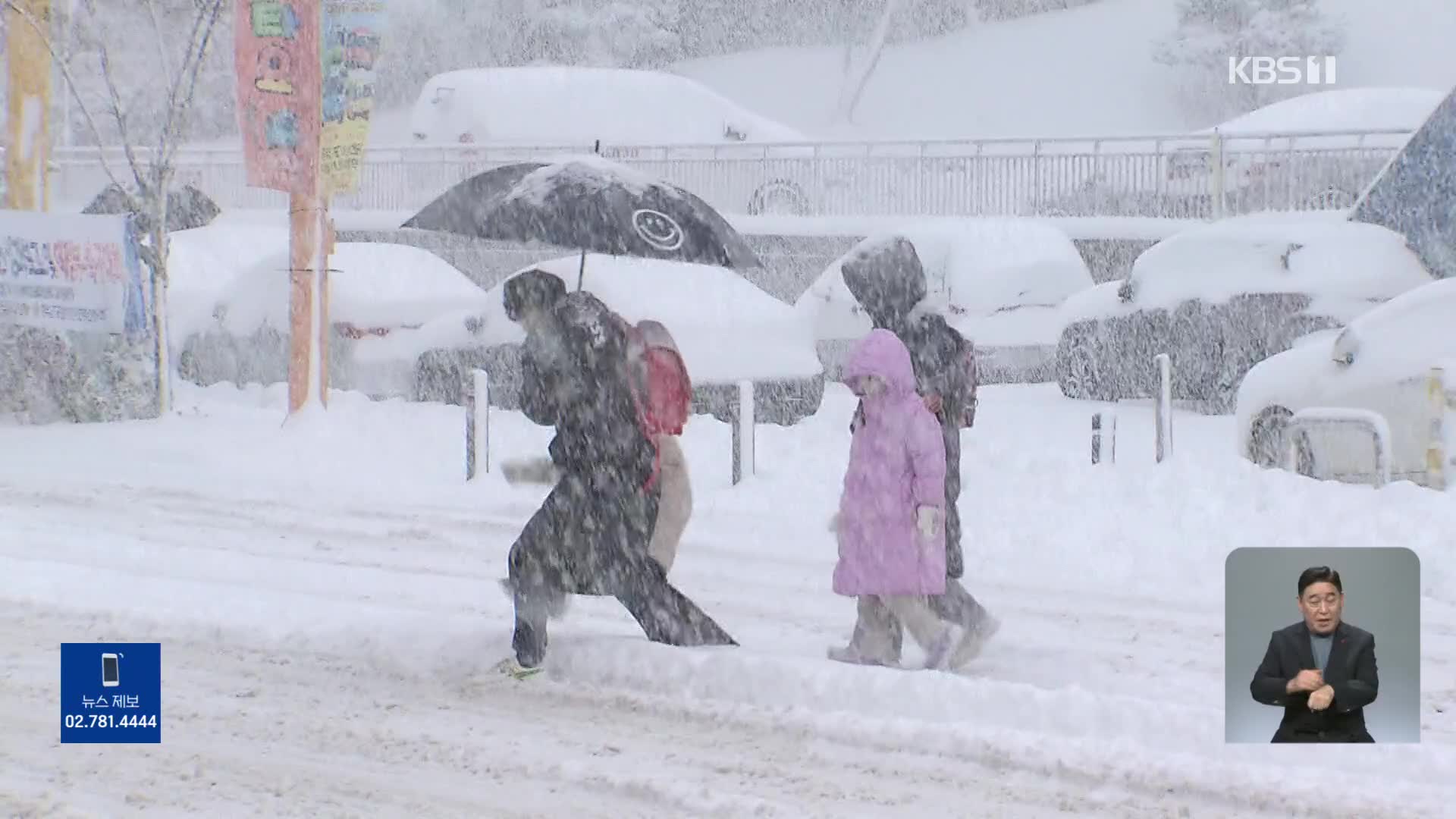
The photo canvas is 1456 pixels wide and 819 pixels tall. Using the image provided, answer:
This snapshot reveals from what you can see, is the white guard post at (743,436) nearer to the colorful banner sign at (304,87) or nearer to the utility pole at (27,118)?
the colorful banner sign at (304,87)

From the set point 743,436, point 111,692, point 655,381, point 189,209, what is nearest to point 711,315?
point 743,436

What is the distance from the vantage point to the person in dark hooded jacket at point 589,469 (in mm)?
6762

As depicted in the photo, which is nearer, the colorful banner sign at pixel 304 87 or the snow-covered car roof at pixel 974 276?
the colorful banner sign at pixel 304 87

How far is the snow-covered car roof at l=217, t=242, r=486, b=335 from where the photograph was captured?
55.0ft

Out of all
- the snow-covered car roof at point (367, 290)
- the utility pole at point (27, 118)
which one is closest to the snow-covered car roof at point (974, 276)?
the snow-covered car roof at point (367, 290)

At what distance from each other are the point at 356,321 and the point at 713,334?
12.9 ft

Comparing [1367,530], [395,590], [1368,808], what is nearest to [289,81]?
[395,590]

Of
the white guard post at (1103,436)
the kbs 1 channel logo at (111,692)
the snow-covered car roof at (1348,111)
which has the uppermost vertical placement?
the snow-covered car roof at (1348,111)

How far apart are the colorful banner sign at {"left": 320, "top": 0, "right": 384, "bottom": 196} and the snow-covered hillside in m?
25.6

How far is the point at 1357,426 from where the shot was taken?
34.2ft

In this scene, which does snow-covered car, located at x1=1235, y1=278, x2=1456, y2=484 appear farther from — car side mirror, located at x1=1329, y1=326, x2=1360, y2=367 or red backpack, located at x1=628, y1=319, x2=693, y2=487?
red backpack, located at x1=628, y1=319, x2=693, y2=487

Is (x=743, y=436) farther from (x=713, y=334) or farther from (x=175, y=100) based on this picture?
(x=175, y=100)

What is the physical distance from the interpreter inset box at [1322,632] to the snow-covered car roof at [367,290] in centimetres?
1212

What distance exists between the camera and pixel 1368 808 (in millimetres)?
5289
